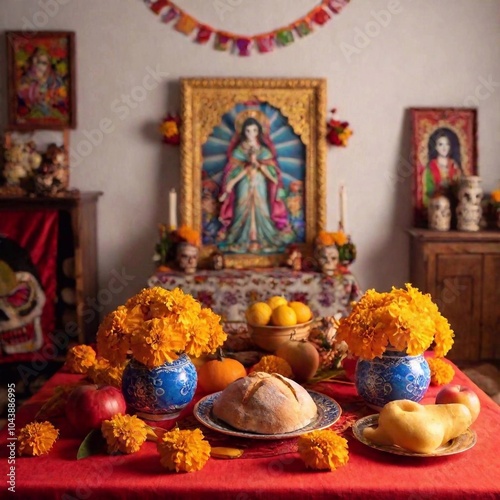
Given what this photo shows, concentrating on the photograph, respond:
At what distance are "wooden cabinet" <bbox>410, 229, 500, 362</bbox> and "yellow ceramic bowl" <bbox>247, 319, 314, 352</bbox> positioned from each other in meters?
2.18

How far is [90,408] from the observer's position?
183cm

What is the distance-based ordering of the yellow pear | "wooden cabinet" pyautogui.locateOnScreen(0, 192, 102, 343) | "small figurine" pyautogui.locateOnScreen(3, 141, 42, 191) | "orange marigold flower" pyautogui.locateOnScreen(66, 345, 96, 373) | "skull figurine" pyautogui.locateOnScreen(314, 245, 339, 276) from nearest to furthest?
1. the yellow pear
2. "orange marigold flower" pyautogui.locateOnScreen(66, 345, 96, 373)
3. "wooden cabinet" pyautogui.locateOnScreen(0, 192, 102, 343)
4. "skull figurine" pyautogui.locateOnScreen(314, 245, 339, 276)
5. "small figurine" pyautogui.locateOnScreen(3, 141, 42, 191)

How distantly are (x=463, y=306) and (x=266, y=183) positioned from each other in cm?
154

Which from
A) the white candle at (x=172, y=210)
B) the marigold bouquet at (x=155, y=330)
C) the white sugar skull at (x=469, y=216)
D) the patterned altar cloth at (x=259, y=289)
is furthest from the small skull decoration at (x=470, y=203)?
the marigold bouquet at (x=155, y=330)

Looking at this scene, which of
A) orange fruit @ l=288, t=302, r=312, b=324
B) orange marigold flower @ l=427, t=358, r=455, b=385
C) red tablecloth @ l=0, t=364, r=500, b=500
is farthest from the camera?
orange fruit @ l=288, t=302, r=312, b=324

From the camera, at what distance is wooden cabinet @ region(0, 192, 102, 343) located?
14.2 ft

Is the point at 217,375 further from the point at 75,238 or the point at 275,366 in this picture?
the point at 75,238

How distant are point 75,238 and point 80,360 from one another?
1.99 meters

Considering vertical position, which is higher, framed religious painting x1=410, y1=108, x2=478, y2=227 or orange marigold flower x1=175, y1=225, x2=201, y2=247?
framed religious painting x1=410, y1=108, x2=478, y2=227

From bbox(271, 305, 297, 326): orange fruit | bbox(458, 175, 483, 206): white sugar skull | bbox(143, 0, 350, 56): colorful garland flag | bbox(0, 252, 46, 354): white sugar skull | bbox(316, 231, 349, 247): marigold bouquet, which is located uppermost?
bbox(143, 0, 350, 56): colorful garland flag

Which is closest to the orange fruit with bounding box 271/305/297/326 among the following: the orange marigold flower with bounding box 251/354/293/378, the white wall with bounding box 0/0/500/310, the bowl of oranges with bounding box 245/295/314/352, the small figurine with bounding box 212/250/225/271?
the bowl of oranges with bounding box 245/295/314/352

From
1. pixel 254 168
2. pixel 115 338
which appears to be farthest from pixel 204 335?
pixel 254 168

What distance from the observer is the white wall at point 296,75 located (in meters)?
4.70

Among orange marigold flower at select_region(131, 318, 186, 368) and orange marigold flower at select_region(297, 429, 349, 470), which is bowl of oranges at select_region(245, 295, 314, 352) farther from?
orange marigold flower at select_region(297, 429, 349, 470)
